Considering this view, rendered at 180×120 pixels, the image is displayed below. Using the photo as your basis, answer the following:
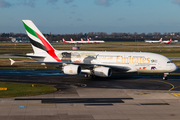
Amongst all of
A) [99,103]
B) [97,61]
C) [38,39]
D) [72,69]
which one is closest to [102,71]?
[97,61]

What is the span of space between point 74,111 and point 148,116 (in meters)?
6.57

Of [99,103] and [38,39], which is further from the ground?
[38,39]

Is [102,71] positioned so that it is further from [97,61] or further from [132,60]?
[132,60]

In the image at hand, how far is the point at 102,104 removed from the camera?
2603 cm

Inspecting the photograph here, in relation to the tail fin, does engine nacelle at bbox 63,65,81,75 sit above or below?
below

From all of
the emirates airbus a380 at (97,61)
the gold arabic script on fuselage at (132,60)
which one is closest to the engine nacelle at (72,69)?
the emirates airbus a380 at (97,61)

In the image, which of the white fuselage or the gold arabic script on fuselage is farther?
the gold arabic script on fuselage

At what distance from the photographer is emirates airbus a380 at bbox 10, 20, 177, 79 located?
137ft

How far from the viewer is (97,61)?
1758 inches

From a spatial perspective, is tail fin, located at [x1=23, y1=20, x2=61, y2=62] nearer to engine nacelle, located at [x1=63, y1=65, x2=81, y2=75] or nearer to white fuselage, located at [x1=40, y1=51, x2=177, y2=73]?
white fuselage, located at [x1=40, y1=51, x2=177, y2=73]

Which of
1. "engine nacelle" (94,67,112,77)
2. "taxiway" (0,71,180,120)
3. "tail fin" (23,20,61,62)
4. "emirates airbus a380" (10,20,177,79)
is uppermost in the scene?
"tail fin" (23,20,61,62)

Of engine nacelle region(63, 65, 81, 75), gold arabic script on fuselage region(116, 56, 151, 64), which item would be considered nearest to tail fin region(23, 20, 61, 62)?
engine nacelle region(63, 65, 81, 75)

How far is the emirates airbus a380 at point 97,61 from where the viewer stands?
4175 centimetres

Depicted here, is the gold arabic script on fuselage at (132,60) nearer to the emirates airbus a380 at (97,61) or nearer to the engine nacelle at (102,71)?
the emirates airbus a380 at (97,61)
